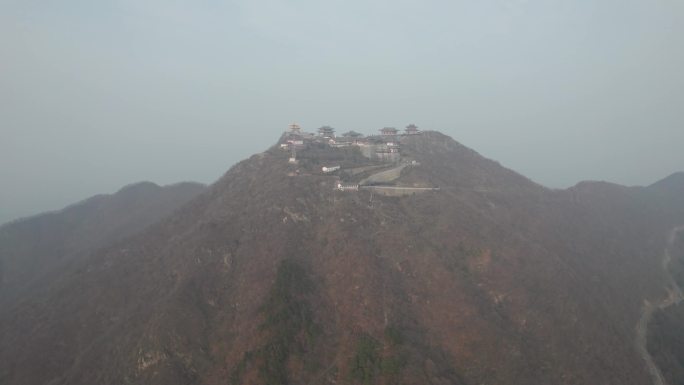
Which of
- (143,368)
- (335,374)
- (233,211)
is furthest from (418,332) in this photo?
(233,211)

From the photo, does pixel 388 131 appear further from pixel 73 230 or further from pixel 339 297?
pixel 73 230

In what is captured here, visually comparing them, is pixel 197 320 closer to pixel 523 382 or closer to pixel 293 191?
pixel 293 191

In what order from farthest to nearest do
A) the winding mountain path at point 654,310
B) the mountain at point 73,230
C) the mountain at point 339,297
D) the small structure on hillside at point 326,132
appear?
the small structure on hillside at point 326,132, the mountain at point 73,230, the winding mountain path at point 654,310, the mountain at point 339,297

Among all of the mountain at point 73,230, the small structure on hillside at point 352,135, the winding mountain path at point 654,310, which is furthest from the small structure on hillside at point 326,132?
the winding mountain path at point 654,310

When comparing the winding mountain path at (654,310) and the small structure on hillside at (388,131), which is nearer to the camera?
the winding mountain path at (654,310)

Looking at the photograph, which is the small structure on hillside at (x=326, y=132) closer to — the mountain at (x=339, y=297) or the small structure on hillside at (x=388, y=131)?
the small structure on hillside at (x=388, y=131)
